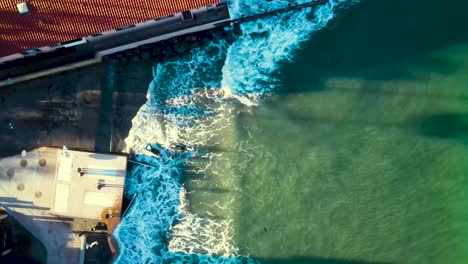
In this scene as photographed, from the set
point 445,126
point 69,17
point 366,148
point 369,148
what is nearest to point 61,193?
point 69,17

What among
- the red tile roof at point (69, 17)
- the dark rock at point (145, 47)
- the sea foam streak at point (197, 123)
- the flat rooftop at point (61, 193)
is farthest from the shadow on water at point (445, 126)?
the flat rooftop at point (61, 193)

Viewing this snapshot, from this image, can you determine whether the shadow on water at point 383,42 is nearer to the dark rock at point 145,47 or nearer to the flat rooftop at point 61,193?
the dark rock at point 145,47

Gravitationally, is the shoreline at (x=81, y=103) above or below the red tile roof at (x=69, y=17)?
below

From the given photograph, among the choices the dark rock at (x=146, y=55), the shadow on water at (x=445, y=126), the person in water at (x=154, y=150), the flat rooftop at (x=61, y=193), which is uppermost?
the dark rock at (x=146, y=55)

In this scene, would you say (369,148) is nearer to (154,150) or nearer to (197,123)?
(197,123)

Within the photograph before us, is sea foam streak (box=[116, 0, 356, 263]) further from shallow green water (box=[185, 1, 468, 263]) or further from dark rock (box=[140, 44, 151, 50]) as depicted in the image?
dark rock (box=[140, 44, 151, 50])

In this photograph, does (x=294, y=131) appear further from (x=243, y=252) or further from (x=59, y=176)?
(x=59, y=176)

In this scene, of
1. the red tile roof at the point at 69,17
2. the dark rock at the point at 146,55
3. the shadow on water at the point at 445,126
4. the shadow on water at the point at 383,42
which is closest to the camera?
the red tile roof at the point at 69,17
